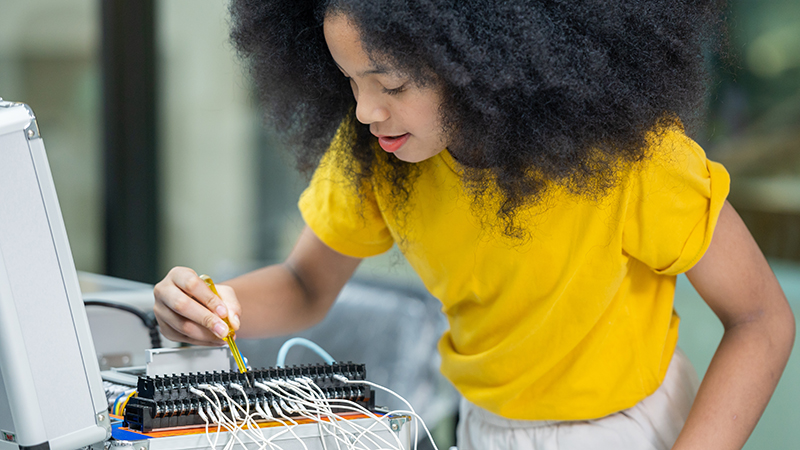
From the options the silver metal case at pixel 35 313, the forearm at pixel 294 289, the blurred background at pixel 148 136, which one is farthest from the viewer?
the blurred background at pixel 148 136

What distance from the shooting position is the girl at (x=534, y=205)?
0.62 m

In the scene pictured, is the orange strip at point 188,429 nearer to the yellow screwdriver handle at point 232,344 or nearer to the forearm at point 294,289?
the yellow screwdriver handle at point 232,344

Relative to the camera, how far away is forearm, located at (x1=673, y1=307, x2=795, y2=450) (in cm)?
70

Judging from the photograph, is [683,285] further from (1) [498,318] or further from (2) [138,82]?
(2) [138,82]

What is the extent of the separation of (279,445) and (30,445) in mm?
176

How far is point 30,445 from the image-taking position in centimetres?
47

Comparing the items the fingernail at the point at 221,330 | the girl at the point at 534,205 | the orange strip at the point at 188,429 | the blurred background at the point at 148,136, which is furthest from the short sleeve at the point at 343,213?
the blurred background at the point at 148,136

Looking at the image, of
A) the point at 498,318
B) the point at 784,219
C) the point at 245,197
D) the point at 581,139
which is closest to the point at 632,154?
the point at 581,139

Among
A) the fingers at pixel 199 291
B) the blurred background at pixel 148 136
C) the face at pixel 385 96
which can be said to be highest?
the blurred background at pixel 148 136

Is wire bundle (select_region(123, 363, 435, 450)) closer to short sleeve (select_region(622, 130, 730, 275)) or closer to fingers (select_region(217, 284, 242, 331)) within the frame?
fingers (select_region(217, 284, 242, 331))

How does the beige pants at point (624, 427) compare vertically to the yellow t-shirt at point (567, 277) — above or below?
below

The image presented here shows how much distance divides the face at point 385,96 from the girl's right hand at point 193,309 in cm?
24

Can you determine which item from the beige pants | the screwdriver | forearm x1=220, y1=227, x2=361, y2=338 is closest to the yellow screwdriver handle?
the screwdriver

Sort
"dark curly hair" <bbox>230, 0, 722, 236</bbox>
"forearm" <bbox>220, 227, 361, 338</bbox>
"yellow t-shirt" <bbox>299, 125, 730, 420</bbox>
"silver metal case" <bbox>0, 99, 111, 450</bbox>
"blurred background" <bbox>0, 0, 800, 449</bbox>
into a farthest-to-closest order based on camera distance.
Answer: "blurred background" <bbox>0, 0, 800, 449</bbox> → "forearm" <bbox>220, 227, 361, 338</bbox> → "yellow t-shirt" <bbox>299, 125, 730, 420</bbox> → "dark curly hair" <bbox>230, 0, 722, 236</bbox> → "silver metal case" <bbox>0, 99, 111, 450</bbox>
